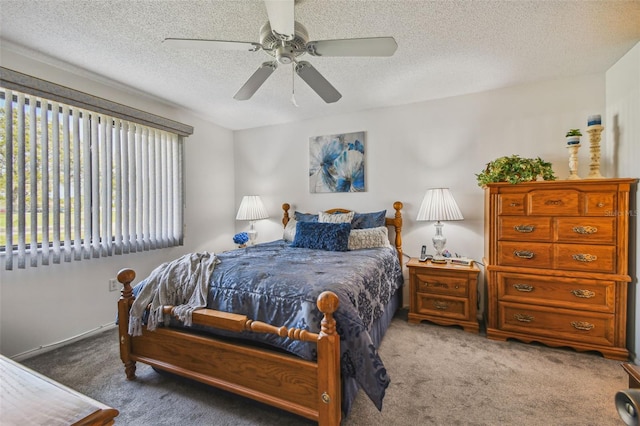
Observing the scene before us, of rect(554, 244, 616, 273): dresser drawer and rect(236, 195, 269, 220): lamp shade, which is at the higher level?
rect(236, 195, 269, 220): lamp shade

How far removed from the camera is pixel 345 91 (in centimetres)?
301

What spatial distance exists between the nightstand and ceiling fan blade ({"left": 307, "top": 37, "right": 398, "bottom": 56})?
2002 millimetres

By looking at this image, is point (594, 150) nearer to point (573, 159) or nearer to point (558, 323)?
point (573, 159)

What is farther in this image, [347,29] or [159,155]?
[159,155]

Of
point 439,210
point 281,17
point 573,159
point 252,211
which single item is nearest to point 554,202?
point 573,159

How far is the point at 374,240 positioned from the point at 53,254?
2.89 m

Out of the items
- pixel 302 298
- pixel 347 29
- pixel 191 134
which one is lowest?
pixel 302 298

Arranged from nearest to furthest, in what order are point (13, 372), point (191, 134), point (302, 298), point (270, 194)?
point (13, 372) → point (302, 298) → point (191, 134) → point (270, 194)

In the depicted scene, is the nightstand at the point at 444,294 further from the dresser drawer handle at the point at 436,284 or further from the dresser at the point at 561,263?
the dresser at the point at 561,263

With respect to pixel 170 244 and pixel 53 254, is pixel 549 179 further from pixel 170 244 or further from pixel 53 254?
pixel 53 254

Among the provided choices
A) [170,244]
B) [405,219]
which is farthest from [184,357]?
[405,219]

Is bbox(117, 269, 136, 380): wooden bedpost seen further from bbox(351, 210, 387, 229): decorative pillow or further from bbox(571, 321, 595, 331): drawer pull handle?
bbox(571, 321, 595, 331): drawer pull handle

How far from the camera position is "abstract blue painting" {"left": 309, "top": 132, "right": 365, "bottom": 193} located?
361 cm

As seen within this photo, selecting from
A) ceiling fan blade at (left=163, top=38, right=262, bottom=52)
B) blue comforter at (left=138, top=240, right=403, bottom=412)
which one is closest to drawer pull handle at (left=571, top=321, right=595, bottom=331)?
blue comforter at (left=138, top=240, right=403, bottom=412)
